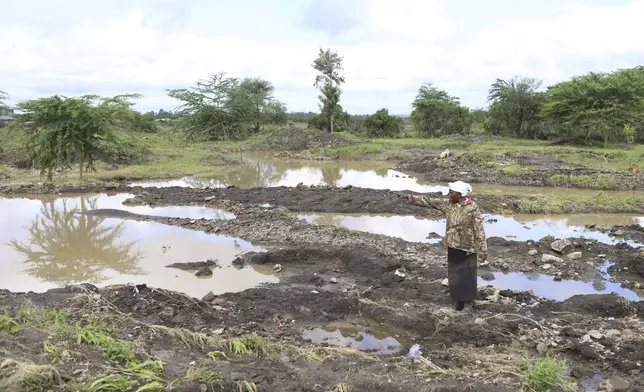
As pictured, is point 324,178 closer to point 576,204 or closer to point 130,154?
point 130,154

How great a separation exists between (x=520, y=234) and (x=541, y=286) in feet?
12.3

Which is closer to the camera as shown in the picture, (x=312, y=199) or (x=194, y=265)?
(x=194, y=265)

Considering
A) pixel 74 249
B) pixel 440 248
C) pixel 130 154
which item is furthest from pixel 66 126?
pixel 440 248

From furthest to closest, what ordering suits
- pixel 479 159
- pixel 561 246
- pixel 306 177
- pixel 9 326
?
pixel 479 159 → pixel 306 177 → pixel 561 246 → pixel 9 326

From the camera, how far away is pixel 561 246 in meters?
9.08

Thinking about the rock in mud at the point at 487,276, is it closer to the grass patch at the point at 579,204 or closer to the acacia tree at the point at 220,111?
the grass patch at the point at 579,204

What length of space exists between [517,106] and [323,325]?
36.8 m

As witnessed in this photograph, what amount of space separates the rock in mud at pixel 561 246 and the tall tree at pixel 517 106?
101 feet

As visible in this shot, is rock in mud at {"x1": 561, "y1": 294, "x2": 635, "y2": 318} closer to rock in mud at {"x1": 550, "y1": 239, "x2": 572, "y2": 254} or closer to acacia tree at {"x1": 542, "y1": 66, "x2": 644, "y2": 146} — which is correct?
rock in mud at {"x1": 550, "y1": 239, "x2": 572, "y2": 254}

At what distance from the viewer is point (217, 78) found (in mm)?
43719

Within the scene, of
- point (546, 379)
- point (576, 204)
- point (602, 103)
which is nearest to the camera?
A: point (546, 379)

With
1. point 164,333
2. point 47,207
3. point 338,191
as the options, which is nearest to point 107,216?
point 47,207

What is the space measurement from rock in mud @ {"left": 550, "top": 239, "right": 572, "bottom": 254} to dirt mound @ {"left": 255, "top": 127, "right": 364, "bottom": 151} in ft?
84.0

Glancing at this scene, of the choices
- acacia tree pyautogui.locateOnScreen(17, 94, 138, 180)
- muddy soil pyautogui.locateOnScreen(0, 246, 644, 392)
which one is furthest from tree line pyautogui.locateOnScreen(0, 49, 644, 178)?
muddy soil pyautogui.locateOnScreen(0, 246, 644, 392)
